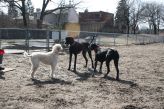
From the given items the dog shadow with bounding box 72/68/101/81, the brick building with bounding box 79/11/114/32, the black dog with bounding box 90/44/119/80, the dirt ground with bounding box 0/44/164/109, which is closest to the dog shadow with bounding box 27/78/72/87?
the dirt ground with bounding box 0/44/164/109

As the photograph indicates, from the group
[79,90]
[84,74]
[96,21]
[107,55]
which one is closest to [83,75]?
[84,74]

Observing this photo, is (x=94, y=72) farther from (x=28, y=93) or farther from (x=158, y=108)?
(x=158, y=108)

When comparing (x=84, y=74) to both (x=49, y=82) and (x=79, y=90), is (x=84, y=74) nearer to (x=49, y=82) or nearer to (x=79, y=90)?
(x=49, y=82)

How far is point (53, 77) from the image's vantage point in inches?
389

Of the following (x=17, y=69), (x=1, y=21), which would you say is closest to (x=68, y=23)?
(x=1, y=21)

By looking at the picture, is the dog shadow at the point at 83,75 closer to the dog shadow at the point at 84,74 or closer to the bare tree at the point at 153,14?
the dog shadow at the point at 84,74

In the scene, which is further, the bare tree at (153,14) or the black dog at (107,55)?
the bare tree at (153,14)

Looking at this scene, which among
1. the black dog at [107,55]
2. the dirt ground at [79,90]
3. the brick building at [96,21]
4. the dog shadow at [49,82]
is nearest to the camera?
the dirt ground at [79,90]

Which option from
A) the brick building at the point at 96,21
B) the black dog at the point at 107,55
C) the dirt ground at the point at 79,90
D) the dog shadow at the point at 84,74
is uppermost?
the brick building at the point at 96,21

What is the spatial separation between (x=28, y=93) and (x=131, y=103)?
2376 millimetres

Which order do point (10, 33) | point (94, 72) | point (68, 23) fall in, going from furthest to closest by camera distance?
point (68, 23) < point (10, 33) < point (94, 72)

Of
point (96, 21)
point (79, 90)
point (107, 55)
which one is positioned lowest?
point (79, 90)

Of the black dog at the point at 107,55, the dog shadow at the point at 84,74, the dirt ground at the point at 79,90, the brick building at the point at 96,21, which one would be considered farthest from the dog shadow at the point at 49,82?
the brick building at the point at 96,21

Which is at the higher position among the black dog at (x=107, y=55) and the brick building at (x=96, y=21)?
the brick building at (x=96, y=21)
